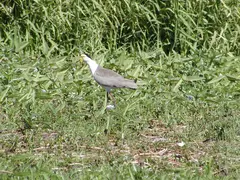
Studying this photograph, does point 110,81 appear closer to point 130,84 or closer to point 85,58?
point 130,84

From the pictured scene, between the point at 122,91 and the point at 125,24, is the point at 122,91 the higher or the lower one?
the lower one

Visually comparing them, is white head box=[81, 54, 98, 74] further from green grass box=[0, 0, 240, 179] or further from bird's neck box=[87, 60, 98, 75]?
green grass box=[0, 0, 240, 179]

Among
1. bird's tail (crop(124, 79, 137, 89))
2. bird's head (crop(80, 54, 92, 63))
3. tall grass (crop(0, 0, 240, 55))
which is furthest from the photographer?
tall grass (crop(0, 0, 240, 55))

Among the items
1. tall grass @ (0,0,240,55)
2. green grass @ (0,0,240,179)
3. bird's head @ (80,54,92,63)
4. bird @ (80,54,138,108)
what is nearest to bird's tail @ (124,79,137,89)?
bird @ (80,54,138,108)

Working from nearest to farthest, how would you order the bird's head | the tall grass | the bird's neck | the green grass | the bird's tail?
the green grass < the bird's tail < the bird's neck < the bird's head < the tall grass

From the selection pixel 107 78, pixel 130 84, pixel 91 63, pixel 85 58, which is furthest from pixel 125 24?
pixel 130 84

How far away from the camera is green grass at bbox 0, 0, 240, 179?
712cm

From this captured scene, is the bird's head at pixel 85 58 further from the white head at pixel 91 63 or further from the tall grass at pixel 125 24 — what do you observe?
the tall grass at pixel 125 24

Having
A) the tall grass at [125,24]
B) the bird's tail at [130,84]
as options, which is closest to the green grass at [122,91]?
the tall grass at [125,24]

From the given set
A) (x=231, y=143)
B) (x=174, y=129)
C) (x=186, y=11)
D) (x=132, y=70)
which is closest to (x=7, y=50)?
(x=132, y=70)

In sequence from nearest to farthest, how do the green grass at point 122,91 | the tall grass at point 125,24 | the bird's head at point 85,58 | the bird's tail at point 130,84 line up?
1. the green grass at point 122,91
2. the bird's tail at point 130,84
3. the bird's head at point 85,58
4. the tall grass at point 125,24

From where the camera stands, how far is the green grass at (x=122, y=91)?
23.4ft

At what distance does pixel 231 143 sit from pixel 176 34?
3.48 m

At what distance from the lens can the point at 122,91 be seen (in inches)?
375
